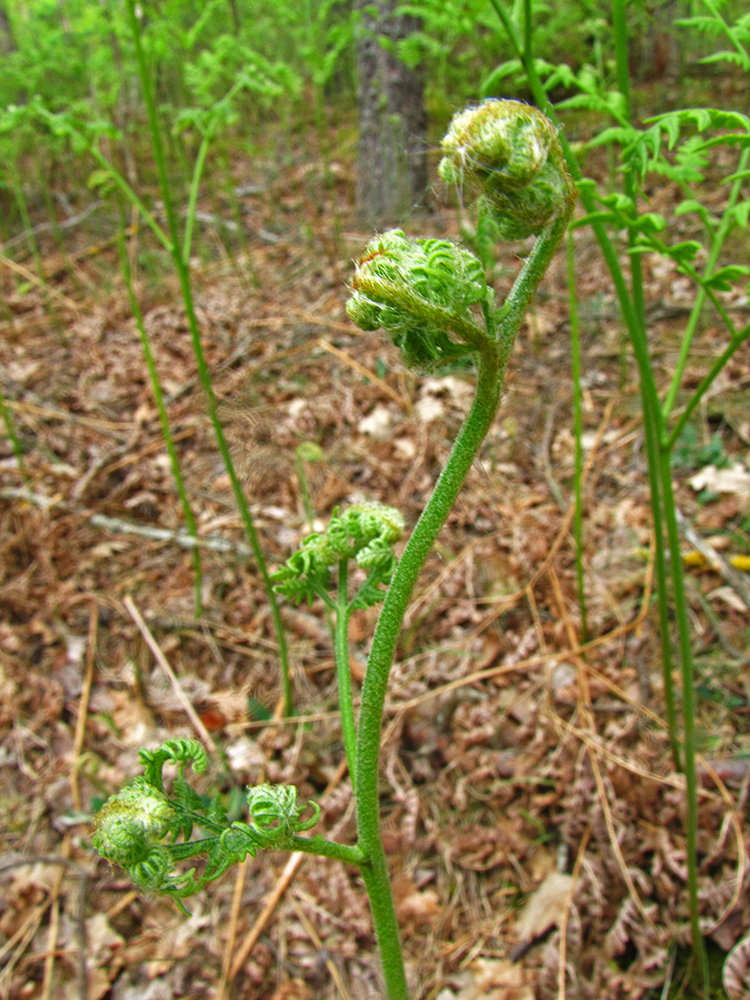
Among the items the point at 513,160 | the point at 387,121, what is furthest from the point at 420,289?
the point at 387,121

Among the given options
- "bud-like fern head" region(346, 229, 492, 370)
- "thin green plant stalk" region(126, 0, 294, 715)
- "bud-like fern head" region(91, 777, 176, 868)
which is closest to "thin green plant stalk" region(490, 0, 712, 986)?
"bud-like fern head" region(346, 229, 492, 370)

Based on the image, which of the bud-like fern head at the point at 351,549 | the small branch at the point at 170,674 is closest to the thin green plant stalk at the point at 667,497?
the bud-like fern head at the point at 351,549

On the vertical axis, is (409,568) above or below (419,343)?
below

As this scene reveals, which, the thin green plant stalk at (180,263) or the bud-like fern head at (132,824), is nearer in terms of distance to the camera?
the bud-like fern head at (132,824)

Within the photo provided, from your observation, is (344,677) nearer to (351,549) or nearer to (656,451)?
(351,549)

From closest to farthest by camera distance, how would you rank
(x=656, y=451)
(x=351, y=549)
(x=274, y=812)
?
(x=274, y=812) → (x=351, y=549) → (x=656, y=451)

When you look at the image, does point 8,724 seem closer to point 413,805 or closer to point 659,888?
→ point 413,805

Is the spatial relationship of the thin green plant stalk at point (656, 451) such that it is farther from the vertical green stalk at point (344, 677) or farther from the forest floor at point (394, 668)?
the vertical green stalk at point (344, 677)

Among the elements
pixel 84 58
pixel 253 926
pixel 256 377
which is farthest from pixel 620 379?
pixel 84 58
